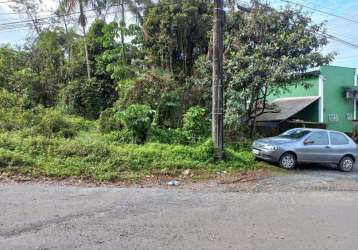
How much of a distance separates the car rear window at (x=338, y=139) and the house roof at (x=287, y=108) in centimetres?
541

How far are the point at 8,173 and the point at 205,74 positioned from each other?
993 cm

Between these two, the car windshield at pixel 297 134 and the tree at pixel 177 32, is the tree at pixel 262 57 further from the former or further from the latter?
the tree at pixel 177 32

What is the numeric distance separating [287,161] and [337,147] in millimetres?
2161

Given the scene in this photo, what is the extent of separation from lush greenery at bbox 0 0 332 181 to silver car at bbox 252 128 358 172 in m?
0.86

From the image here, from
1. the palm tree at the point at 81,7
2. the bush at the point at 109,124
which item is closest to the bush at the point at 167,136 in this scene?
the bush at the point at 109,124

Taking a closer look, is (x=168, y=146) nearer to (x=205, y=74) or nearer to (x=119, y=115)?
(x=119, y=115)

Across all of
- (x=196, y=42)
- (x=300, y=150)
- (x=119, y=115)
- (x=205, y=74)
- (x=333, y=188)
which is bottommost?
(x=333, y=188)

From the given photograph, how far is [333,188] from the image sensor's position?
9.91 m

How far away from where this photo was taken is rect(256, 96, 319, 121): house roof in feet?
63.5

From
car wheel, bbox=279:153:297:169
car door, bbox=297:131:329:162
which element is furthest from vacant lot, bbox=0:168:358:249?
car door, bbox=297:131:329:162

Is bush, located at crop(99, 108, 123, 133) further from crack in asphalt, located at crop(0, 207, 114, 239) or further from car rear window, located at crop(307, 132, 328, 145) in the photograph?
crack in asphalt, located at crop(0, 207, 114, 239)

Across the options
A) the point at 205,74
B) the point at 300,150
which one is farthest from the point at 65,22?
the point at 300,150

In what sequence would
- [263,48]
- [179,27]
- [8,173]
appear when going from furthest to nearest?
[179,27]
[263,48]
[8,173]

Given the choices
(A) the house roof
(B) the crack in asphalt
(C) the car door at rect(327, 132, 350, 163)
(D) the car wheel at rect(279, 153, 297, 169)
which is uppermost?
(A) the house roof
